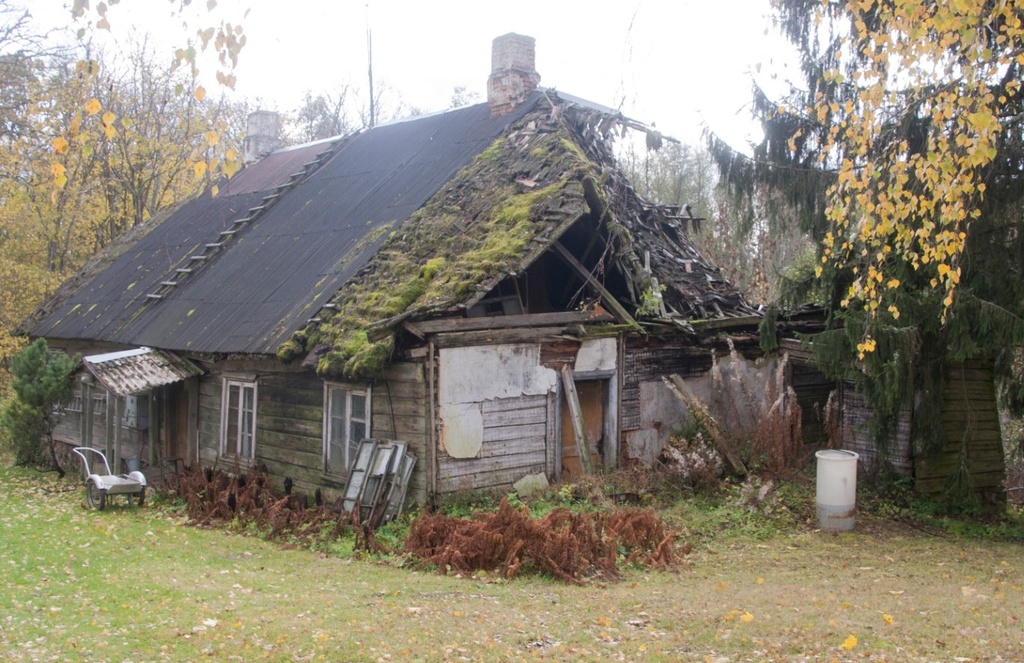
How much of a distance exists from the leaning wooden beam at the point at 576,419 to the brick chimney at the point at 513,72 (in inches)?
230

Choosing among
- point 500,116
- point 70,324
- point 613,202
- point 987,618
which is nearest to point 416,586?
point 987,618

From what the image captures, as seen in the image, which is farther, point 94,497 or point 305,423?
point 94,497

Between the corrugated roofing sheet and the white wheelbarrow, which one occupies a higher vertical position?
the corrugated roofing sheet

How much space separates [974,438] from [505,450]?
259 inches

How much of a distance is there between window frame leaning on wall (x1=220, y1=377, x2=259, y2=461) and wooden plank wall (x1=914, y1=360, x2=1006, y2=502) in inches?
382

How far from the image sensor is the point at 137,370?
14.3m

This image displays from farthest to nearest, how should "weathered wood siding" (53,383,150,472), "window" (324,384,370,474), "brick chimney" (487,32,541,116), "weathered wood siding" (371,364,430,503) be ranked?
"weathered wood siding" (53,383,150,472)
"brick chimney" (487,32,541,116)
"window" (324,384,370,474)
"weathered wood siding" (371,364,430,503)

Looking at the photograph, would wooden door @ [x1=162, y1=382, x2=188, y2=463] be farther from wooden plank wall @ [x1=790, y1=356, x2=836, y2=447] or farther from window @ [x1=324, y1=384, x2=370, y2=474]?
wooden plank wall @ [x1=790, y1=356, x2=836, y2=447]

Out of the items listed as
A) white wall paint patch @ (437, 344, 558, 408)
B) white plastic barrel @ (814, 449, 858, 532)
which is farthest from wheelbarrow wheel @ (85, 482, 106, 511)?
white plastic barrel @ (814, 449, 858, 532)

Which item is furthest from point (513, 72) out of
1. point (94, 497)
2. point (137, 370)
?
point (94, 497)

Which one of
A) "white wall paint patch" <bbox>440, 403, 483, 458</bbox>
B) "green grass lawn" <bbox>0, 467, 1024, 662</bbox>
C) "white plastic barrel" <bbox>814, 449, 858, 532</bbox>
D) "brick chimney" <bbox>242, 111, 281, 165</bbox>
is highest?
"brick chimney" <bbox>242, 111, 281, 165</bbox>

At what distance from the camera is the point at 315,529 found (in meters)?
11.2

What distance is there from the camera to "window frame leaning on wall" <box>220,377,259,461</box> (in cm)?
1384

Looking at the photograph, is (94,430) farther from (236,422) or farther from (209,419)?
(236,422)
